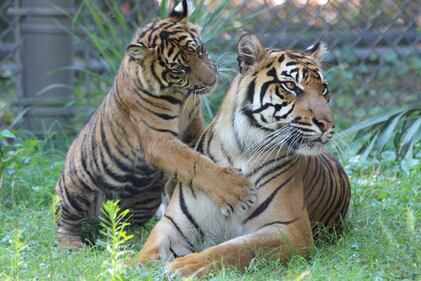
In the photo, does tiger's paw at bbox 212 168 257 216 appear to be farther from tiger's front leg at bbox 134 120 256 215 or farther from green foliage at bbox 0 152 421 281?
green foliage at bbox 0 152 421 281

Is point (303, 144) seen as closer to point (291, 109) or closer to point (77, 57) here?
point (291, 109)

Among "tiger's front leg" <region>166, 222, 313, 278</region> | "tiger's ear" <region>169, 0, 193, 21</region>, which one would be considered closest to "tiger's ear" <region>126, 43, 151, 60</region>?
"tiger's ear" <region>169, 0, 193, 21</region>

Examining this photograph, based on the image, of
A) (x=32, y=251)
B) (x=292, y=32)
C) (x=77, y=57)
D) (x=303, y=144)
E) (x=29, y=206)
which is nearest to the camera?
(x=303, y=144)

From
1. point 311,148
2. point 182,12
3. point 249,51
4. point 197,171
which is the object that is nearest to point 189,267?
point 197,171

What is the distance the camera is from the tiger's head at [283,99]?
416 centimetres

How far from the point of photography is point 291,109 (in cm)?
420

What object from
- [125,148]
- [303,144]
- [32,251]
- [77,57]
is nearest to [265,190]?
[303,144]

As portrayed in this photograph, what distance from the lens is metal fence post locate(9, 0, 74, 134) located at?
7068 millimetres

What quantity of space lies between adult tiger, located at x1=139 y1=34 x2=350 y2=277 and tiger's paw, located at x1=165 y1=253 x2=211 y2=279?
0.01 metres

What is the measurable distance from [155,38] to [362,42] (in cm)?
385

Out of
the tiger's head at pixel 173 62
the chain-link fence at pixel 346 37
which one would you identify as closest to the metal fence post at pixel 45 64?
the chain-link fence at pixel 346 37

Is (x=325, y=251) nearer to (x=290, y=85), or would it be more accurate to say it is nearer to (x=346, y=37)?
(x=290, y=85)

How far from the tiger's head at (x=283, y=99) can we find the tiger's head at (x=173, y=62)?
12.3 inches

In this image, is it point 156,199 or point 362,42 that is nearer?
point 156,199
